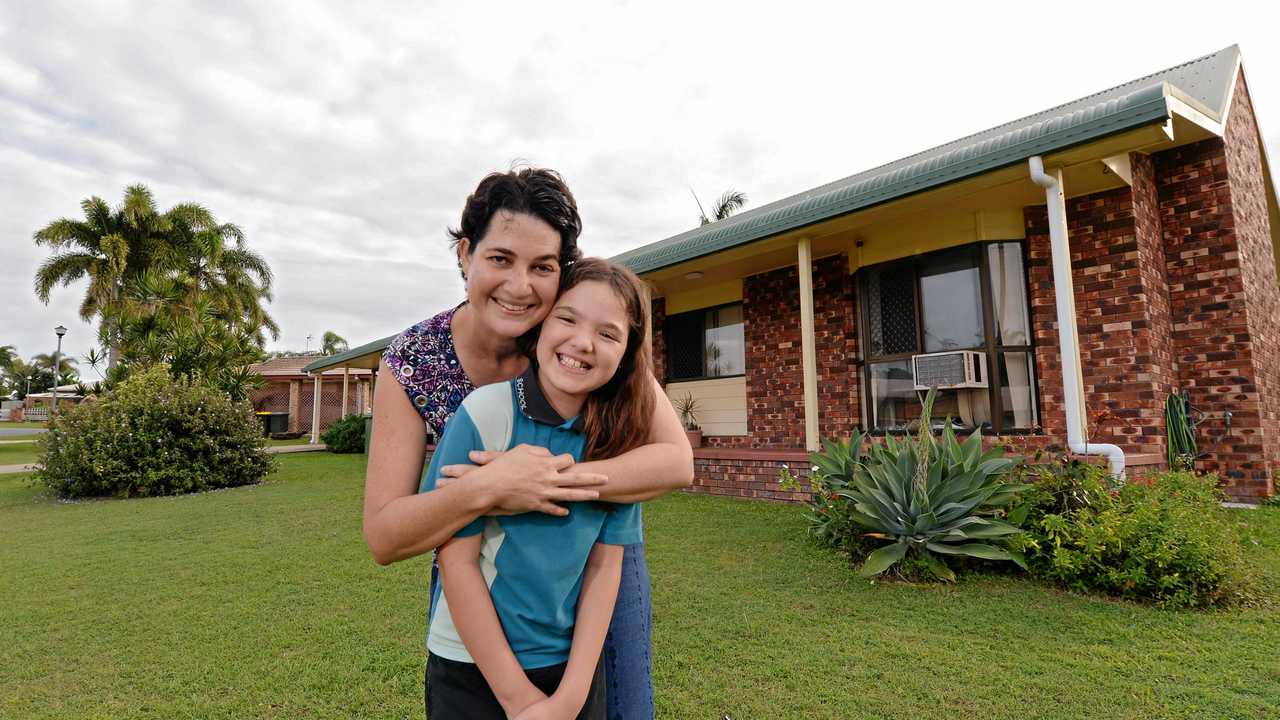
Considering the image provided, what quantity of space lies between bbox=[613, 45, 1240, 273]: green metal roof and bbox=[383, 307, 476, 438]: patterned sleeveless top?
554cm


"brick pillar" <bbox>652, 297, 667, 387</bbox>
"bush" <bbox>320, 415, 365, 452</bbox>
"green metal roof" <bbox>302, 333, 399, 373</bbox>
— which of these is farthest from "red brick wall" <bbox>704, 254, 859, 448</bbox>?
"bush" <bbox>320, 415, 365, 452</bbox>

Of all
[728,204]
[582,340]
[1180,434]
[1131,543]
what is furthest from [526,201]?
[728,204]

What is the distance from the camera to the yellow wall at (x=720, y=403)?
9664mm

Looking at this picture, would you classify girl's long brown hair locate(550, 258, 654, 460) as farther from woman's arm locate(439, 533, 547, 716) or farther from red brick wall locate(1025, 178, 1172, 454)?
red brick wall locate(1025, 178, 1172, 454)

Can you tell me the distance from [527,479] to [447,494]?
14cm

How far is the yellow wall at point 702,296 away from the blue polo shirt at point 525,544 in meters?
8.88

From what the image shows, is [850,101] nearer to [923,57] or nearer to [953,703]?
[923,57]

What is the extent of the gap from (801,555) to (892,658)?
1.84 m

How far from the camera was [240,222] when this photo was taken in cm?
2902

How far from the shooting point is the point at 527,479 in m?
1.02

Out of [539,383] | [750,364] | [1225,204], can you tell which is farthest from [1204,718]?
[750,364]

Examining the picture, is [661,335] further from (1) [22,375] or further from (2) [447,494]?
(1) [22,375]

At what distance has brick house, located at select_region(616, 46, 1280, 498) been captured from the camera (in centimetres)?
564

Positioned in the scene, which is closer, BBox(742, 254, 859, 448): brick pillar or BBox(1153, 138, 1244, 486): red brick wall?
BBox(1153, 138, 1244, 486): red brick wall
